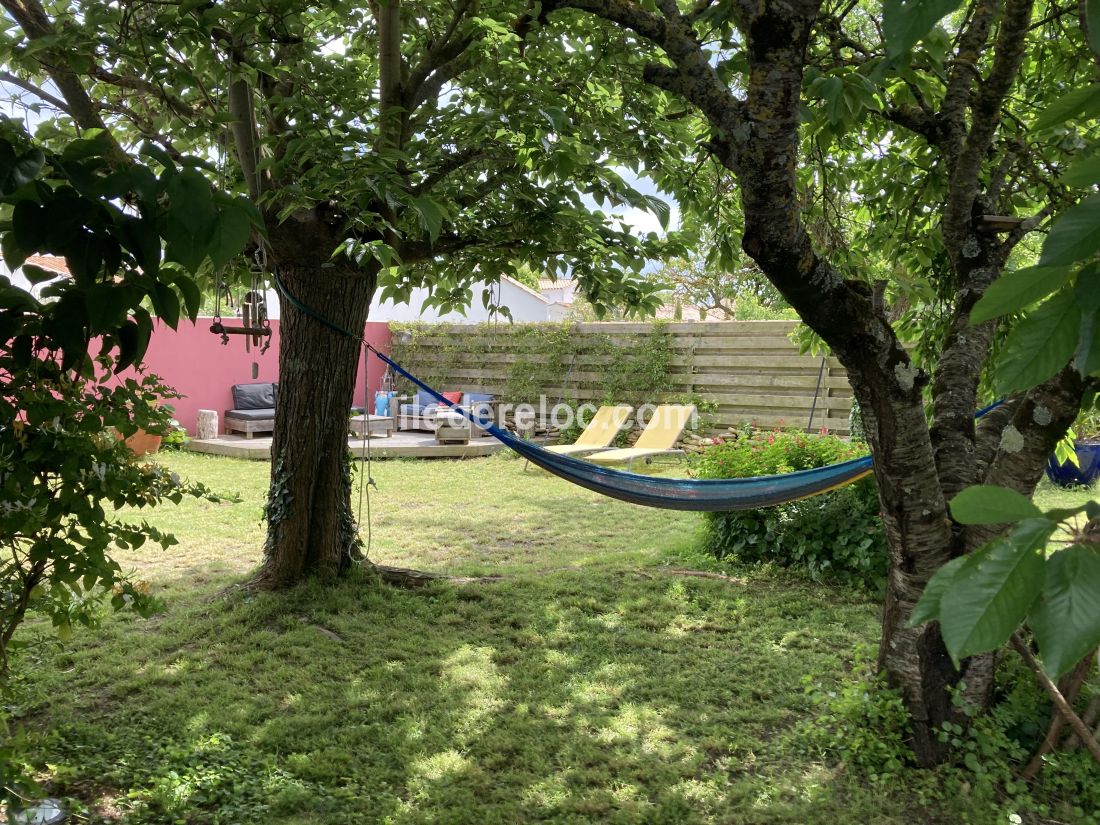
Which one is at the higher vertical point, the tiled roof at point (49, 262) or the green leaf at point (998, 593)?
the tiled roof at point (49, 262)

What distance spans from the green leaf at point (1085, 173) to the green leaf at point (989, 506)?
18cm

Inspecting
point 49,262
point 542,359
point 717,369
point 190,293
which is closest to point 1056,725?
point 190,293

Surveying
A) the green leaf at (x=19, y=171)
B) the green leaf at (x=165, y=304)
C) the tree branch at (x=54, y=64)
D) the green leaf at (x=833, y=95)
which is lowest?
the green leaf at (x=165, y=304)

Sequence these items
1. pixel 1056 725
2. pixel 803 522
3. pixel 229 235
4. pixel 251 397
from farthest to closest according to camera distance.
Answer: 1. pixel 251 397
2. pixel 803 522
3. pixel 1056 725
4. pixel 229 235

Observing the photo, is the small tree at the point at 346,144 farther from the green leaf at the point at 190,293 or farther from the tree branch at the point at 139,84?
the green leaf at the point at 190,293

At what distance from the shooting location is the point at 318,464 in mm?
3297

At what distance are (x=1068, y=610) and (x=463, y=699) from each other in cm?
224

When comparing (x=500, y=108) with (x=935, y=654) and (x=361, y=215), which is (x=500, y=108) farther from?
(x=935, y=654)

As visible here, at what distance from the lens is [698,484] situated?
10.9 feet

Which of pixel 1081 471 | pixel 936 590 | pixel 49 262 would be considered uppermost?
pixel 49 262

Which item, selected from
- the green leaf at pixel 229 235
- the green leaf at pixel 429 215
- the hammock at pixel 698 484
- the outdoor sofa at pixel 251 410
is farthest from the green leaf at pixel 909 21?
the outdoor sofa at pixel 251 410

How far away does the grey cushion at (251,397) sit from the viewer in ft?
29.9

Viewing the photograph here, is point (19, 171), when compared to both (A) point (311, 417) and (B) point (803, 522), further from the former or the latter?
(B) point (803, 522)

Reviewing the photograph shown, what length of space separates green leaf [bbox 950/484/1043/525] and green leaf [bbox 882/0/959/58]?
260mm
